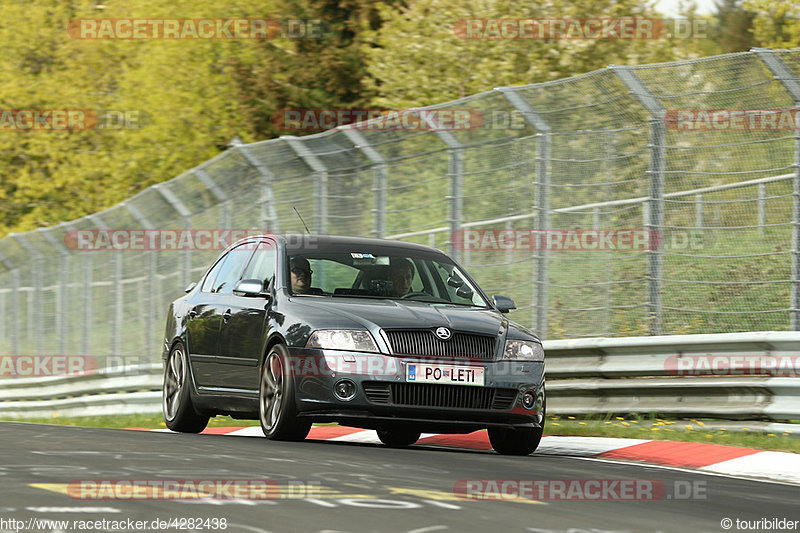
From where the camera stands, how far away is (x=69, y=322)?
82.8 ft

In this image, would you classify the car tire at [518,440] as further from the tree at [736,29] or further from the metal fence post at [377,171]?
the tree at [736,29]

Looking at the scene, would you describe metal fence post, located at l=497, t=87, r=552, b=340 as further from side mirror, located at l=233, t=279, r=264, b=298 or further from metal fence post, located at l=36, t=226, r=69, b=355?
metal fence post, located at l=36, t=226, r=69, b=355

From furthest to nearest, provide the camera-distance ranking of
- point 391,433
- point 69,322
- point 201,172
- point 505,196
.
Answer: point 69,322 → point 201,172 → point 505,196 → point 391,433

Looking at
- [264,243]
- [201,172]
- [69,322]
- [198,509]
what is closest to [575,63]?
[69,322]

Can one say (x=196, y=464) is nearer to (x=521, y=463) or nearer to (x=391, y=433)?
(x=521, y=463)

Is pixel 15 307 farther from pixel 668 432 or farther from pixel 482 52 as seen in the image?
pixel 668 432

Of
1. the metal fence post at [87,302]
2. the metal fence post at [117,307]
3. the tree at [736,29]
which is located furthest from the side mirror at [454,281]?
the tree at [736,29]

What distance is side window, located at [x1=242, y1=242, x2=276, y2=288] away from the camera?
11359 mm

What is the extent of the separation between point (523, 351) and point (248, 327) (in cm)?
215

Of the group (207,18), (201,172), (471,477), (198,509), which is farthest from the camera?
(207,18)

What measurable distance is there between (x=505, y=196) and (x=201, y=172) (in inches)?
207

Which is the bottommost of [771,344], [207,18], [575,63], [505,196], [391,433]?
[391,433]

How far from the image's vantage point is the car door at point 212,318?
11.8 metres

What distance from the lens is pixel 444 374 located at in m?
9.98
